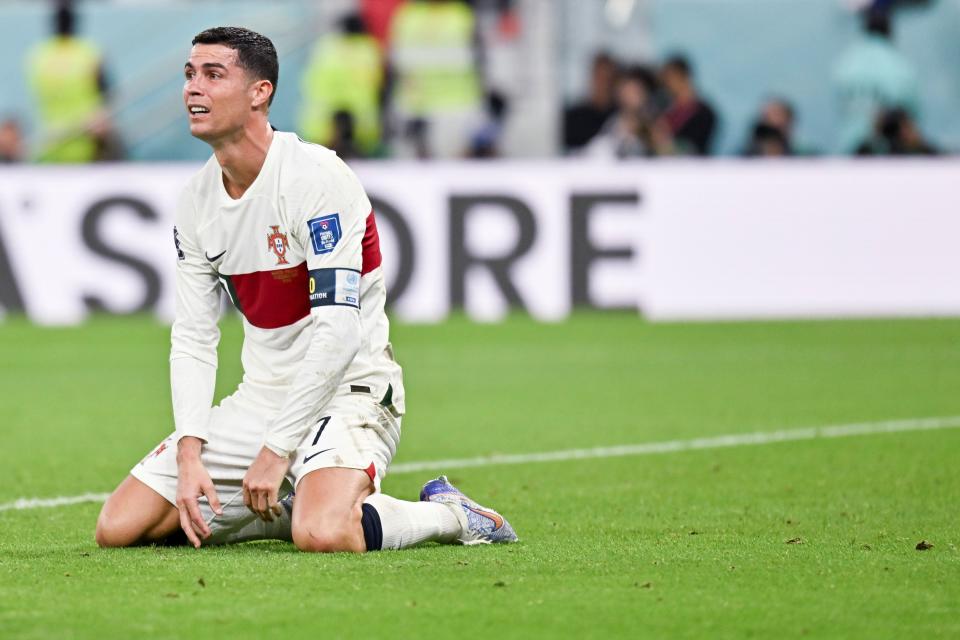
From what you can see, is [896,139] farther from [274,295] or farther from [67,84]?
[274,295]

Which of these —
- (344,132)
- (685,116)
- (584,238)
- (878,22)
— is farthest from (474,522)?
(878,22)

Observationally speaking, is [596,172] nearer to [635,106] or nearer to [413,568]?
[635,106]

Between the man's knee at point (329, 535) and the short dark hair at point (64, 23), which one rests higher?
the short dark hair at point (64, 23)

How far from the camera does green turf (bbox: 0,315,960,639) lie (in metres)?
4.48

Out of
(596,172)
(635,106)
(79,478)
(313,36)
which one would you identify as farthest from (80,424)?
(313,36)

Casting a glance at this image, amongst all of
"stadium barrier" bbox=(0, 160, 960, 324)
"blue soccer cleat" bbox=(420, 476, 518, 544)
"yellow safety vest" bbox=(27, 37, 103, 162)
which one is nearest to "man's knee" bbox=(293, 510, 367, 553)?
"blue soccer cleat" bbox=(420, 476, 518, 544)

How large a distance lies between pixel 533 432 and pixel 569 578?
4389 mm

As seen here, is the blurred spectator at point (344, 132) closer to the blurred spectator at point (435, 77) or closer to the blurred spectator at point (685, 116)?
the blurred spectator at point (435, 77)

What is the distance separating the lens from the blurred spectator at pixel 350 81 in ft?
63.3

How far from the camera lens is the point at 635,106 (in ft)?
55.2

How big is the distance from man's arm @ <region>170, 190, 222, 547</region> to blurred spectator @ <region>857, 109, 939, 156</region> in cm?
1215

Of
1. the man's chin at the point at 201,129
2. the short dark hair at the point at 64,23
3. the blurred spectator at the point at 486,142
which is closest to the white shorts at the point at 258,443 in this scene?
the man's chin at the point at 201,129

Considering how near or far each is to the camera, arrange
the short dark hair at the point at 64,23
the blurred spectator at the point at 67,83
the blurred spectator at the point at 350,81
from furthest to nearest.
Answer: the short dark hair at the point at 64,23
the blurred spectator at the point at 67,83
the blurred spectator at the point at 350,81

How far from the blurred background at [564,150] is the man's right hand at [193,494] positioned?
992 cm
